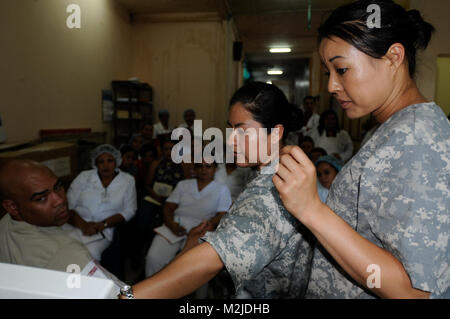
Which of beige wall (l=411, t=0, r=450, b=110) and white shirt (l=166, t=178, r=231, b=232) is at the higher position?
beige wall (l=411, t=0, r=450, b=110)

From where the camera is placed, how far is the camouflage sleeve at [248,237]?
64cm

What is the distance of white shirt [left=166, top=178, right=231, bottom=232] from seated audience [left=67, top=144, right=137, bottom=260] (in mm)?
441

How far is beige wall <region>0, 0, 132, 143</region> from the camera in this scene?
108 inches

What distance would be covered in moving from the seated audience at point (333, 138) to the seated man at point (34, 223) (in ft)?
9.50

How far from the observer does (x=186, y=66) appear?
5.39m

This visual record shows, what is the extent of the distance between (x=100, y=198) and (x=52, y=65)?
2.02m

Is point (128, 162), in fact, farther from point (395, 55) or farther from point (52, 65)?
point (395, 55)

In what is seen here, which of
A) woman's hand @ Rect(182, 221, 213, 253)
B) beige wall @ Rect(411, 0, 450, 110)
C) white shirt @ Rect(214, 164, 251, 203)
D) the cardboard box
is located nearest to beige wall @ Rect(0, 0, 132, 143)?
the cardboard box

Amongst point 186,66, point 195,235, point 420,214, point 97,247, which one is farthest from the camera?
point 186,66

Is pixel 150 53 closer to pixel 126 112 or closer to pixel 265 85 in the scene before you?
pixel 126 112

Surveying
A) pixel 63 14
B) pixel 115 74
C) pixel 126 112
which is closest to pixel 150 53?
pixel 115 74

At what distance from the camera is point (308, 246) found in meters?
0.89
